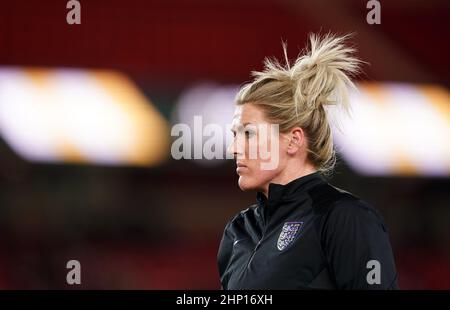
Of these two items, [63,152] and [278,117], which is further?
[63,152]

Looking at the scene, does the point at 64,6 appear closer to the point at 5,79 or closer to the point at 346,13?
the point at 5,79

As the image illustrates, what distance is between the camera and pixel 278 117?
213cm

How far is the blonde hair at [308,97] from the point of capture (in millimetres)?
2135

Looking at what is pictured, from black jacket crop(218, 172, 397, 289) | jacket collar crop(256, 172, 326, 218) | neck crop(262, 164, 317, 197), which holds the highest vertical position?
neck crop(262, 164, 317, 197)

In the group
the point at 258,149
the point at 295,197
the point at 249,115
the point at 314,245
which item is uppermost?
the point at 249,115

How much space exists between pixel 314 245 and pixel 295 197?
23cm

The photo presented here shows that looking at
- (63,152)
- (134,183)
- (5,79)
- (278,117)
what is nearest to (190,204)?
(134,183)

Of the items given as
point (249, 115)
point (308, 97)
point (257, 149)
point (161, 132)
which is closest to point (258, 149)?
point (257, 149)

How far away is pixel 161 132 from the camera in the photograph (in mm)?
5457

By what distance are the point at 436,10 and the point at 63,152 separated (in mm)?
3334

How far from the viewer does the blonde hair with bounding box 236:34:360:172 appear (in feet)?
7.00

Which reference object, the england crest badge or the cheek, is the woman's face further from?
the england crest badge

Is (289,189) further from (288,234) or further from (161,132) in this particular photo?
(161,132)

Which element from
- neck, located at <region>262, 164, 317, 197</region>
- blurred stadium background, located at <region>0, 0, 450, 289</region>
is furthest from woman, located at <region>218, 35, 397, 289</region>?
blurred stadium background, located at <region>0, 0, 450, 289</region>
